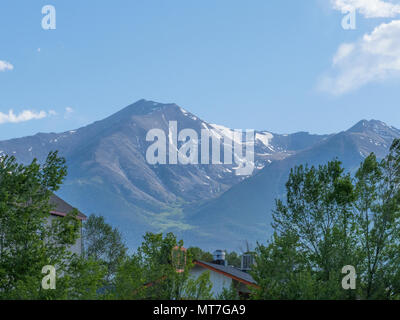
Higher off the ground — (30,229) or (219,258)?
(30,229)

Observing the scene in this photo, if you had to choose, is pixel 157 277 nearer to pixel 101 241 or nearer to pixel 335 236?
pixel 335 236

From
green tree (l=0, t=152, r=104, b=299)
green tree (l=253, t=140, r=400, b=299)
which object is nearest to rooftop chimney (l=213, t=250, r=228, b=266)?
green tree (l=253, t=140, r=400, b=299)

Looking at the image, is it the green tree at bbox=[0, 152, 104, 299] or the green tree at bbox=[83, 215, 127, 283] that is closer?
the green tree at bbox=[0, 152, 104, 299]

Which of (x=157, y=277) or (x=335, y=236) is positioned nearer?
(x=157, y=277)

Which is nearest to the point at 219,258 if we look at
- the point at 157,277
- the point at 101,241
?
the point at 157,277

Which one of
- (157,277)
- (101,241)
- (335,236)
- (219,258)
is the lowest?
(157,277)

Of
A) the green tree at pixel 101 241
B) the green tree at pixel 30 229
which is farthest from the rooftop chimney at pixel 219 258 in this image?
the green tree at pixel 101 241

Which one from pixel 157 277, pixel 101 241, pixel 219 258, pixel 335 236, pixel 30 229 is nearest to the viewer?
pixel 157 277

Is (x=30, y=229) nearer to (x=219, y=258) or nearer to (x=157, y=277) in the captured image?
(x=157, y=277)

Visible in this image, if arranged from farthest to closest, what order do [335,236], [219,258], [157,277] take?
1. [219,258]
2. [335,236]
3. [157,277]

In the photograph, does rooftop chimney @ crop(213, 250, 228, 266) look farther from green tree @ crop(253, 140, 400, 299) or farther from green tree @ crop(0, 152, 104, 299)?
green tree @ crop(0, 152, 104, 299)

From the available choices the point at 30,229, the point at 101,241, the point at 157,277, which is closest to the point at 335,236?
the point at 157,277

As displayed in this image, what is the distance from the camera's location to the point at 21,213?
75.3ft
